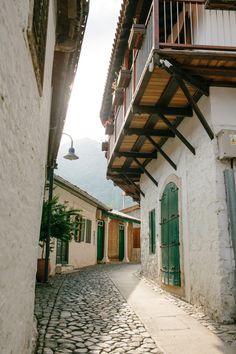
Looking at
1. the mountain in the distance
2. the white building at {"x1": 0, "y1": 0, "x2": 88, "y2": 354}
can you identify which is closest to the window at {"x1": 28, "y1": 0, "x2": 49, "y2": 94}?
the white building at {"x1": 0, "y1": 0, "x2": 88, "y2": 354}

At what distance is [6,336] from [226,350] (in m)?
2.77

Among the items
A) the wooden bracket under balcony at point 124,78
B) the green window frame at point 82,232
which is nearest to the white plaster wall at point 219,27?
the wooden bracket under balcony at point 124,78

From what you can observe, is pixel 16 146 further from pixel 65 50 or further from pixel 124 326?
pixel 65 50

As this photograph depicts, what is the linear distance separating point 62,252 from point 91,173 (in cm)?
12770

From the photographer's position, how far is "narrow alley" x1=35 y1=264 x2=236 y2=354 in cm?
387

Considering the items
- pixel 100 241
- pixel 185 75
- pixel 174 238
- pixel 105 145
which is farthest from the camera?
pixel 100 241

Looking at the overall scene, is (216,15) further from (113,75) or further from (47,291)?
(47,291)

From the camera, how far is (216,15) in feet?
19.0

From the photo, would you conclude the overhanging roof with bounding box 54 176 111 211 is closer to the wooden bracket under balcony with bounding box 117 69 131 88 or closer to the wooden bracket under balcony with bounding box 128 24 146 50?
the wooden bracket under balcony with bounding box 117 69 131 88

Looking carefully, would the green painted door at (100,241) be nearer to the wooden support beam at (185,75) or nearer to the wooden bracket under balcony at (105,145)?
the wooden bracket under balcony at (105,145)

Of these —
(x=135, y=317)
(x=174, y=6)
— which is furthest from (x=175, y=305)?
(x=174, y=6)

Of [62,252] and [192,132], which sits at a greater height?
[192,132]

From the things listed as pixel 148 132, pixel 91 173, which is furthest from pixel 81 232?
pixel 91 173

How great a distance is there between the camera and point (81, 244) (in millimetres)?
16203
